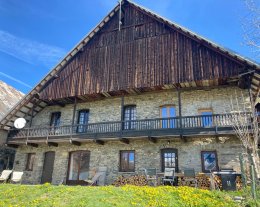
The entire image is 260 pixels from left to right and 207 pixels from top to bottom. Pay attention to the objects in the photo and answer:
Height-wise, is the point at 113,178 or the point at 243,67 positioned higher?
the point at 243,67

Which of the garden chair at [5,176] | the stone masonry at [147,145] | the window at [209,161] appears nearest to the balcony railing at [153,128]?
the stone masonry at [147,145]

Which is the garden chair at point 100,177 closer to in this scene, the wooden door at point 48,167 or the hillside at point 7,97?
the wooden door at point 48,167

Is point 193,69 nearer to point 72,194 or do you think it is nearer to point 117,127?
point 117,127

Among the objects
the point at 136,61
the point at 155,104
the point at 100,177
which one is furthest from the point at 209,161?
the point at 136,61

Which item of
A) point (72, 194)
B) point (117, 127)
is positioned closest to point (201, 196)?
point (72, 194)

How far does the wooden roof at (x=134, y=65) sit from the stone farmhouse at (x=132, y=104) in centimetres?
6

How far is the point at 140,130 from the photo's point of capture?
45.5 feet

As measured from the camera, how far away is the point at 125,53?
16781mm

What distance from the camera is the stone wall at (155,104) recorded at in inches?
553

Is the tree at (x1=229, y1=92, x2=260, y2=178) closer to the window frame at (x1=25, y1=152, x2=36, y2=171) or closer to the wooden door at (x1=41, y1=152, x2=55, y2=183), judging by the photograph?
the wooden door at (x1=41, y1=152, x2=55, y2=183)

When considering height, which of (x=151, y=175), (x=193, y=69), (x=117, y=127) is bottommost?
(x=151, y=175)

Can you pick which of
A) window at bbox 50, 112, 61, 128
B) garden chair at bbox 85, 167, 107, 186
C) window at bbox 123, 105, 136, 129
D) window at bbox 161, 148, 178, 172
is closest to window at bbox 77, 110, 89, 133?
window at bbox 50, 112, 61, 128

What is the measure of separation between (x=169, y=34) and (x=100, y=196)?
11637mm

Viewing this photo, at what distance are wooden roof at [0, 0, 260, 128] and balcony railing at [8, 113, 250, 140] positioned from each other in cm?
220
